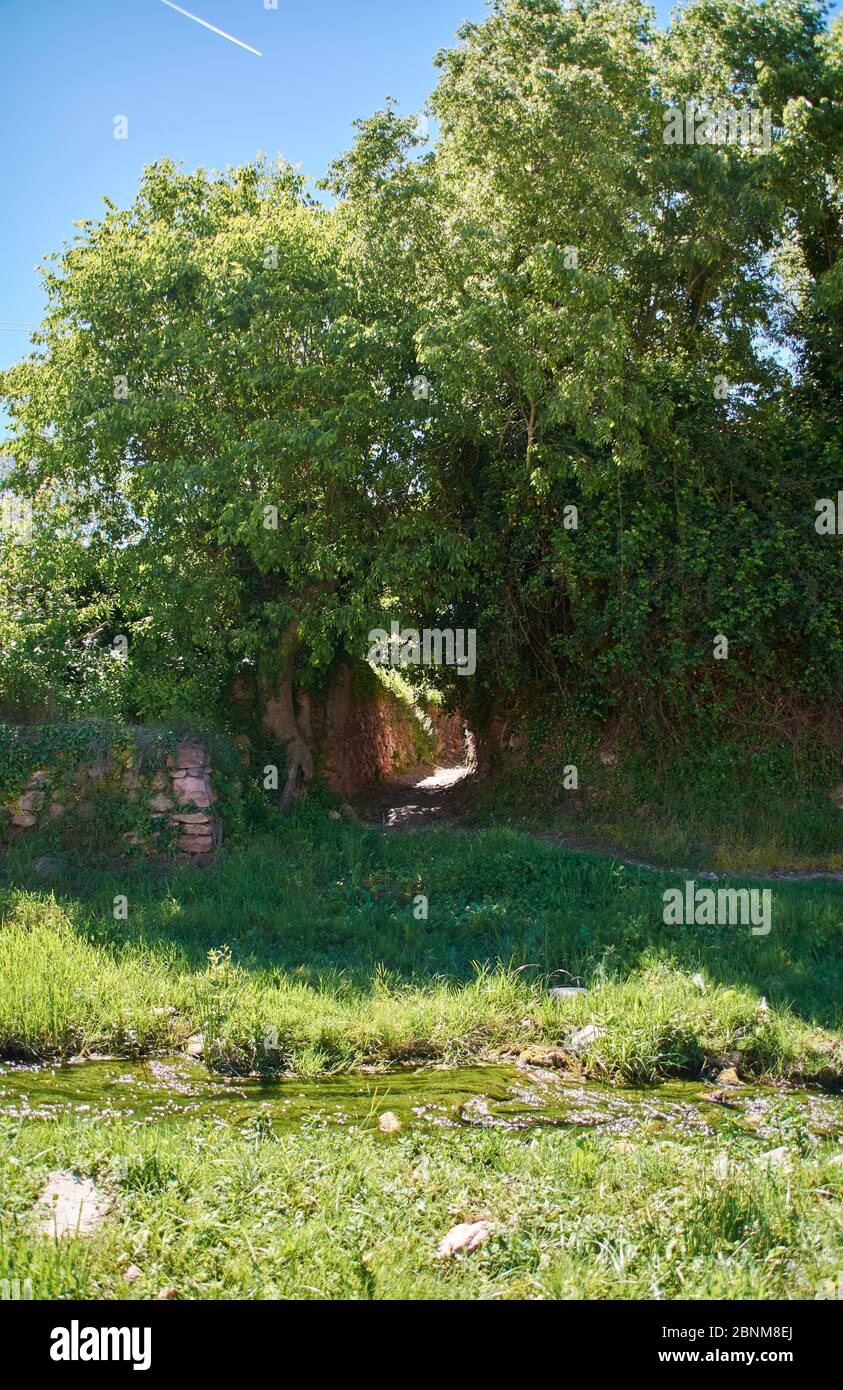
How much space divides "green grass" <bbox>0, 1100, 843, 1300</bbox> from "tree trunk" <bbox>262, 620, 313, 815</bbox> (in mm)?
10295

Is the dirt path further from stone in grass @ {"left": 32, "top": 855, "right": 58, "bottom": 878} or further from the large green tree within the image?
stone in grass @ {"left": 32, "top": 855, "right": 58, "bottom": 878}

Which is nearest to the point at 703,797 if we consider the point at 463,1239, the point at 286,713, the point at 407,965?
the point at 407,965

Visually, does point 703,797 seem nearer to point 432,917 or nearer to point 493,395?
point 432,917

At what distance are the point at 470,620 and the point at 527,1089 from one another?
9919 millimetres

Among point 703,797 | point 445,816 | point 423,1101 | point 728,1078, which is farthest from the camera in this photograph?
point 445,816

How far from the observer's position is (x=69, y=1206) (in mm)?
4379

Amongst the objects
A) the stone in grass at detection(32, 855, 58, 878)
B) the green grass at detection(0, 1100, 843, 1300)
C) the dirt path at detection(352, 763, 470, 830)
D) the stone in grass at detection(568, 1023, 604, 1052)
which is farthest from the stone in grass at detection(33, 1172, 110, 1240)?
the dirt path at detection(352, 763, 470, 830)

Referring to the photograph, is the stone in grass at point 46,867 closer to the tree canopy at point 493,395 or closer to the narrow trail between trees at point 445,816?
the tree canopy at point 493,395

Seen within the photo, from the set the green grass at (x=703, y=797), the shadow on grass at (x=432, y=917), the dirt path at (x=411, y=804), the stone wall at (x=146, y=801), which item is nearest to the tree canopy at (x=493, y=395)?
the green grass at (x=703, y=797)

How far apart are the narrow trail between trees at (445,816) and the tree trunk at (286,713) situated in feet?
4.66

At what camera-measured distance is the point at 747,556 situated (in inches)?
542

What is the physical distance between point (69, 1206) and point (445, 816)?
12238 mm

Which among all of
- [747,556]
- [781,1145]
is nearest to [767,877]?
[747,556]

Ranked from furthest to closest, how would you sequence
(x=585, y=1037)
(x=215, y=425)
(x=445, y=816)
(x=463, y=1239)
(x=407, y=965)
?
(x=445, y=816), (x=215, y=425), (x=407, y=965), (x=585, y=1037), (x=463, y=1239)
